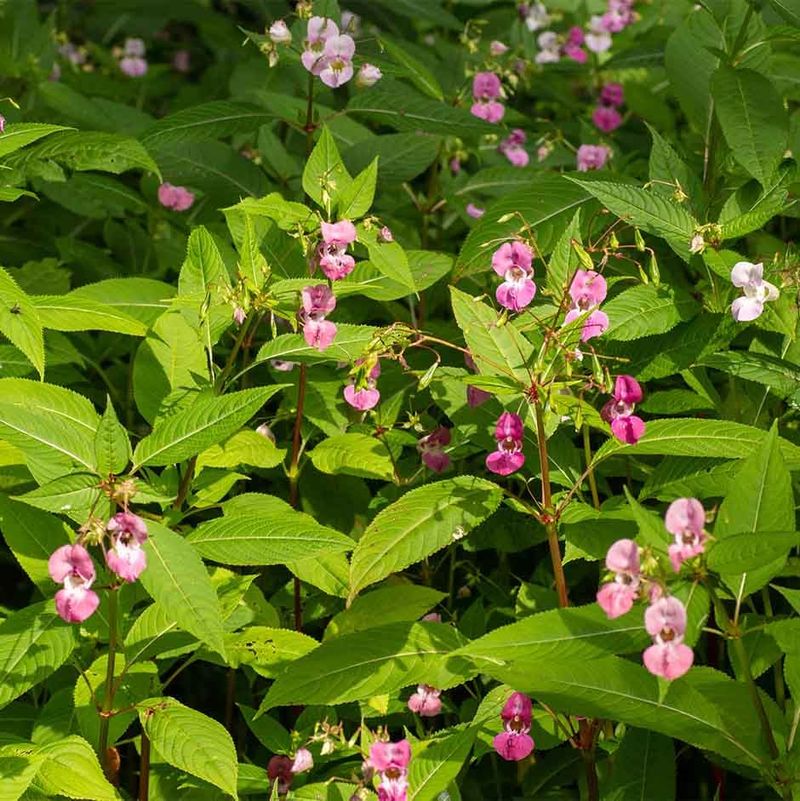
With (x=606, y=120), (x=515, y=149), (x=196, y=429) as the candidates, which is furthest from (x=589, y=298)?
(x=606, y=120)

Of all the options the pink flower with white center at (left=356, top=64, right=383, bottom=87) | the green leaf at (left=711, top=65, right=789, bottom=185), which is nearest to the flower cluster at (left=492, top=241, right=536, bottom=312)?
the green leaf at (left=711, top=65, right=789, bottom=185)

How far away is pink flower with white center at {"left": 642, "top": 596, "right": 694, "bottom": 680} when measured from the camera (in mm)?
1596

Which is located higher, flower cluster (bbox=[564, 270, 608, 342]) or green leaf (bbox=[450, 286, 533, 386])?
flower cluster (bbox=[564, 270, 608, 342])

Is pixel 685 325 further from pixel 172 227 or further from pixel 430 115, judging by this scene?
pixel 172 227

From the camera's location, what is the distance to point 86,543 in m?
1.77

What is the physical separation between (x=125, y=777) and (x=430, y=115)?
186 centimetres

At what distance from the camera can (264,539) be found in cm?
207

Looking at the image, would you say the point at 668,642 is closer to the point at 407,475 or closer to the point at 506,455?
the point at 506,455

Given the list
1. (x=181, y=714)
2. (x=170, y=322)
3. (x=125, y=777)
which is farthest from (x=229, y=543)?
(x=125, y=777)

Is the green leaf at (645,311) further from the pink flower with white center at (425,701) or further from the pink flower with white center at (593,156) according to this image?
the pink flower with white center at (593,156)

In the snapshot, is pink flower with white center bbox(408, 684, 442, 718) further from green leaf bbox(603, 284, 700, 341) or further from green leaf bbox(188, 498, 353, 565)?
green leaf bbox(603, 284, 700, 341)

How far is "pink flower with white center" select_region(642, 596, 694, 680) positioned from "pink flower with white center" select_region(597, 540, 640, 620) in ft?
0.12

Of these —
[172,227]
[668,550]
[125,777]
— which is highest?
[668,550]

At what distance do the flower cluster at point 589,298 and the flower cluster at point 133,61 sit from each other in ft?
11.6
